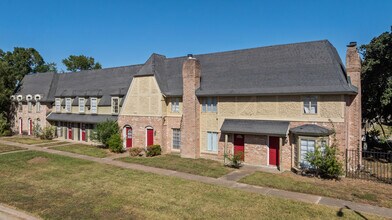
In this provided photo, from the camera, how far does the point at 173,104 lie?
80.6ft

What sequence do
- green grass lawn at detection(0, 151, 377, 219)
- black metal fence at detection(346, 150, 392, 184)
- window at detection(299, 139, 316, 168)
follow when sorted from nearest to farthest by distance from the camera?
1. green grass lawn at detection(0, 151, 377, 219)
2. black metal fence at detection(346, 150, 392, 184)
3. window at detection(299, 139, 316, 168)

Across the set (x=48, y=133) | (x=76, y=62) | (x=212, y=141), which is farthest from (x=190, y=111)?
(x=76, y=62)

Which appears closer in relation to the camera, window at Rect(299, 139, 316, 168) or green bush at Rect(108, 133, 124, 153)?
window at Rect(299, 139, 316, 168)

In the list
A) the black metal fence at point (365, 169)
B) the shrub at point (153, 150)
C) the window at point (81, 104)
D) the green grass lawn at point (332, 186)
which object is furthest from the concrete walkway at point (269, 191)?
the window at point (81, 104)

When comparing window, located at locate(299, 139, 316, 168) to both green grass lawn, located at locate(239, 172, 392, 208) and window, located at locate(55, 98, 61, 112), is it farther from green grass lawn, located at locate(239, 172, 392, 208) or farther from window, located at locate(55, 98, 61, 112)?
window, located at locate(55, 98, 61, 112)

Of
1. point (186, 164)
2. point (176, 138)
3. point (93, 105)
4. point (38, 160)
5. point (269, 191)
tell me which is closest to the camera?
point (269, 191)

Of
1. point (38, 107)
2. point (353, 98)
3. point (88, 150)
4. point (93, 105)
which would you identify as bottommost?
point (88, 150)

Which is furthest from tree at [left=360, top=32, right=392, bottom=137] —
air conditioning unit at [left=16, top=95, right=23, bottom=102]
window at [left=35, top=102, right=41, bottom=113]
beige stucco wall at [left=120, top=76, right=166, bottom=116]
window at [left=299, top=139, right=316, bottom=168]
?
air conditioning unit at [left=16, top=95, right=23, bottom=102]

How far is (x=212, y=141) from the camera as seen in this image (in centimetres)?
2236

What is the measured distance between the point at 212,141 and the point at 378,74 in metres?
14.4

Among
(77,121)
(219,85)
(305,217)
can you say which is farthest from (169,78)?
(305,217)

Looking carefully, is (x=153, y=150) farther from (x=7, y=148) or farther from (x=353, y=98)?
(x=7, y=148)

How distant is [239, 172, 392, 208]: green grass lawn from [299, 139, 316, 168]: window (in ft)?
3.68

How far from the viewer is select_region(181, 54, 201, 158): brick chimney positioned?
875 inches
